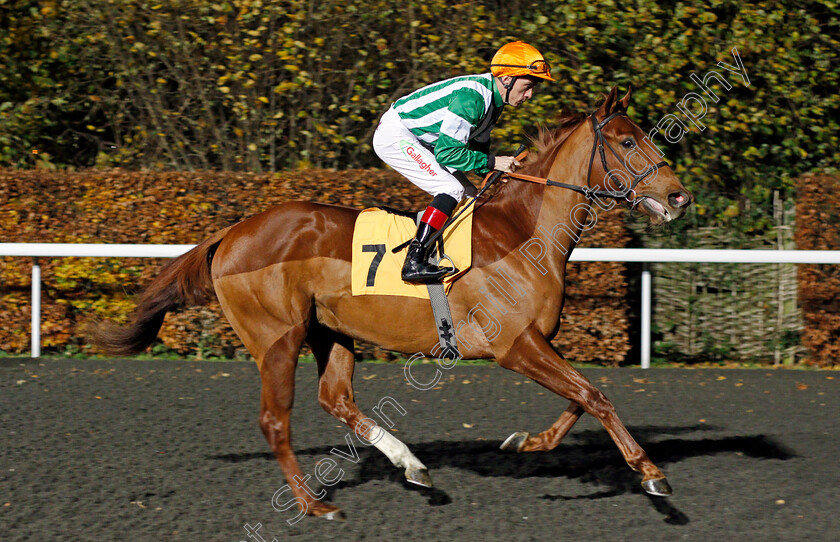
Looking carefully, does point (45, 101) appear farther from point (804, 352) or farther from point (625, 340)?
point (804, 352)

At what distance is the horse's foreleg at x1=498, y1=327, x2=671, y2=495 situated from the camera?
3740 millimetres

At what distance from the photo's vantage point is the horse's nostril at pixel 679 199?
158 inches

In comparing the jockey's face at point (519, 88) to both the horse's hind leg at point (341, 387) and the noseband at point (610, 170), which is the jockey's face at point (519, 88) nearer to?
the noseband at point (610, 170)

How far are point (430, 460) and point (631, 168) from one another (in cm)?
186

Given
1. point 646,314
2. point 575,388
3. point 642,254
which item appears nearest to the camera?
point 575,388

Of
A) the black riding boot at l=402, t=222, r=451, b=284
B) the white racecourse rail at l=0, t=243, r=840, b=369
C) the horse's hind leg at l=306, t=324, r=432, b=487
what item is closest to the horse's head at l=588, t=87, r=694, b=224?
the black riding boot at l=402, t=222, r=451, b=284

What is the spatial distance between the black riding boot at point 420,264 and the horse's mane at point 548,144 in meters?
→ 0.68

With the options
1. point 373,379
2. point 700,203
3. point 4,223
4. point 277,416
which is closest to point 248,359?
point 373,379

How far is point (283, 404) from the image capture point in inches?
164

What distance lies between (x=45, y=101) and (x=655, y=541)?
815 cm

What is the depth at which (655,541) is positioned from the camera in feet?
11.5

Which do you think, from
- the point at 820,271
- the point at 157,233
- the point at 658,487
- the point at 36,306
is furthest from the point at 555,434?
the point at 36,306

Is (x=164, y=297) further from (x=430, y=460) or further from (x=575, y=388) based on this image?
(x=575, y=388)

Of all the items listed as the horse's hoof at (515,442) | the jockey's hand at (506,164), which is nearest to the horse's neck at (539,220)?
the jockey's hand at (506,164)
